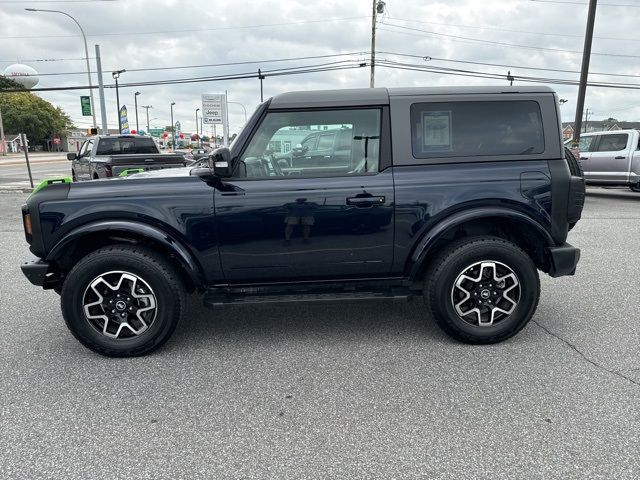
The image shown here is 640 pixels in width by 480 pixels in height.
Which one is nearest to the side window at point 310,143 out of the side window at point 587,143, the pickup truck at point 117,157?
the pickup truck at point 117,157

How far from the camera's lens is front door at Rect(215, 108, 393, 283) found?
11.0ft

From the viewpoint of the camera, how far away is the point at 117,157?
11.0m

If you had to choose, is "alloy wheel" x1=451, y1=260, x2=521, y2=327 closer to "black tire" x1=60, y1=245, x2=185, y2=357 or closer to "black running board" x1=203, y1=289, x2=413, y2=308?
"black running board" x1=203, y1=289, x2=413, y2=308

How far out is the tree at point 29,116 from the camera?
78.0m

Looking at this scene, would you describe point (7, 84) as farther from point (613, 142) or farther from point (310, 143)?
point (310, 143)

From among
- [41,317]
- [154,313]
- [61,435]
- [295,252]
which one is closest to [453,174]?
[295,252]

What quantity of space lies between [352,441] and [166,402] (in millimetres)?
1177

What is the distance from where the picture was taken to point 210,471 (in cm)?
226

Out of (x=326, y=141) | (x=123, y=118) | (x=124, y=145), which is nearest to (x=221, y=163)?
(x=326, y=141)

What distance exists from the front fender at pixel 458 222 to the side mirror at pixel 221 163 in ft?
4.86

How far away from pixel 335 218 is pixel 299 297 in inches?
26.0

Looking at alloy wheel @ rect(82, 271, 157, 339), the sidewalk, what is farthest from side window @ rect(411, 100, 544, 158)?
the sidewalk

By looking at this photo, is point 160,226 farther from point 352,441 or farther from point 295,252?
point 352,441

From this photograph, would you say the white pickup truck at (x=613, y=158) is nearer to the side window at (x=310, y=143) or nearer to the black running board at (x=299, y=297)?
the black running board at (x=299, y=297)
